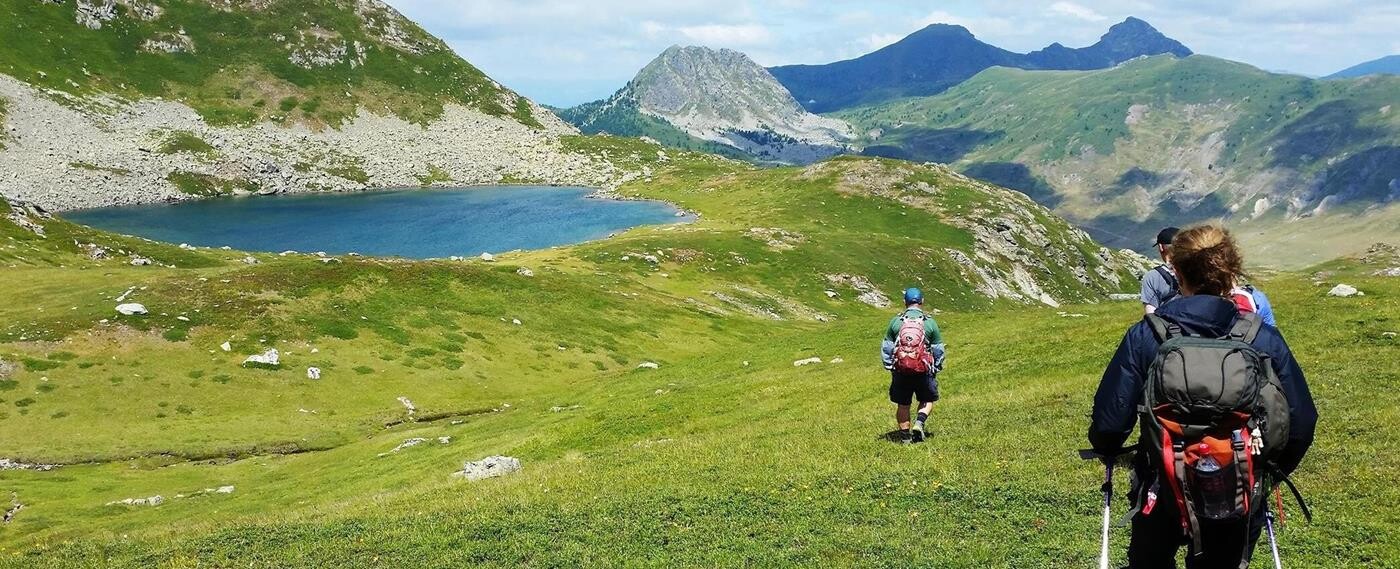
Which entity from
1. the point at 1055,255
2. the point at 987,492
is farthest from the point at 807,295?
the point at 987,492

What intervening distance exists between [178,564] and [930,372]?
19290mm

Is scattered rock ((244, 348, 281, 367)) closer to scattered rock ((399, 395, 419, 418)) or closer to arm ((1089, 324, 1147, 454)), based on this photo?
scattered rock ((399, 395, 419, 418))

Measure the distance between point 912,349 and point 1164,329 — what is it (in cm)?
1215

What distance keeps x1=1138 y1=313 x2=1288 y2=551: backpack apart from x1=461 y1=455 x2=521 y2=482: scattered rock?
22751mm

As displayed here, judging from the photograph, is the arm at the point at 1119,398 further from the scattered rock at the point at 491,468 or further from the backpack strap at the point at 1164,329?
the scattered rock at the point at 491,468


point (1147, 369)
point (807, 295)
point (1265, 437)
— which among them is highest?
point (1147, 369)

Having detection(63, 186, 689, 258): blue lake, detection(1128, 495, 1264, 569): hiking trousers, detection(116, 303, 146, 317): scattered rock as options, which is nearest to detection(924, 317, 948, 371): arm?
detection(1128, 495, 1264, 569): hiking trousers

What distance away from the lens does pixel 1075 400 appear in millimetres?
23797

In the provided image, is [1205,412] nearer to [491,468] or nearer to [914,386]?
[914,386]

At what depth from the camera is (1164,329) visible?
838cm

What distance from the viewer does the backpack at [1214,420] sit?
777cm

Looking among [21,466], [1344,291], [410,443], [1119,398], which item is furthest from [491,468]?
[1344,291]

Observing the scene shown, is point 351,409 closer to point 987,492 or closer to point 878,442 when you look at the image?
point 878,442

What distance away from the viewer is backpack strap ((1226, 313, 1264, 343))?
818cm
